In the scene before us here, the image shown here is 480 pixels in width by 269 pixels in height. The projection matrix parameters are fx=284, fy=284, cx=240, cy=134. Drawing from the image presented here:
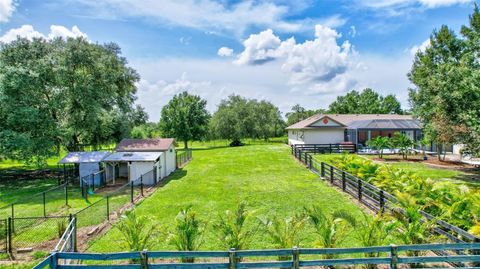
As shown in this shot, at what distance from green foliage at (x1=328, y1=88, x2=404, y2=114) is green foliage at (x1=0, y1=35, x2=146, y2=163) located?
54.7 metres

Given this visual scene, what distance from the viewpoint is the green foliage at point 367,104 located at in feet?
205

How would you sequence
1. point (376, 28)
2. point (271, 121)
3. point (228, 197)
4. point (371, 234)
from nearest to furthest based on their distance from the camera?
point (371, 234) < point (228, 197) < point (376, 28) < point (271, 121)

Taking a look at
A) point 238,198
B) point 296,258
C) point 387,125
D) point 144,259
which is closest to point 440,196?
point 296,258

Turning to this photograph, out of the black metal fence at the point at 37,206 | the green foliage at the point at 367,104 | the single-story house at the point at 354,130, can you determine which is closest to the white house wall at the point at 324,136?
the single-story house at the point at 354,130

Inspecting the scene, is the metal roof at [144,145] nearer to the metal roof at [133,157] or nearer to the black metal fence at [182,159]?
the metal roof at [133,157]

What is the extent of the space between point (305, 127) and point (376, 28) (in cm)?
1490

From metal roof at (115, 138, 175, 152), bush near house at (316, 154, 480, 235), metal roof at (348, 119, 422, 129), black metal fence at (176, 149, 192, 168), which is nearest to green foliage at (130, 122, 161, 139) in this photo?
black metal fence at (176, 149, 192, 168)

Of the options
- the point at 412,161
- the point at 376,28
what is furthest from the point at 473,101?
the point at 412,161

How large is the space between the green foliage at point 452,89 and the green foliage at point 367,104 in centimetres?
4052

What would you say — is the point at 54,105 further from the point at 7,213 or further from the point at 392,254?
the point at 392,254

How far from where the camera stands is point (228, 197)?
499 inches

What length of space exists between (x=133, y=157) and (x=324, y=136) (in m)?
22.1

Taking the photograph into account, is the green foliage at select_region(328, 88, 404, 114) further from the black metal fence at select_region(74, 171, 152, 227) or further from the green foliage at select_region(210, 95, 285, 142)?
the black metal fence at select_region(74, 171, 152, 227)

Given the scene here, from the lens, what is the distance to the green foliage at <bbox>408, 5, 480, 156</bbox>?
44.2 ft
